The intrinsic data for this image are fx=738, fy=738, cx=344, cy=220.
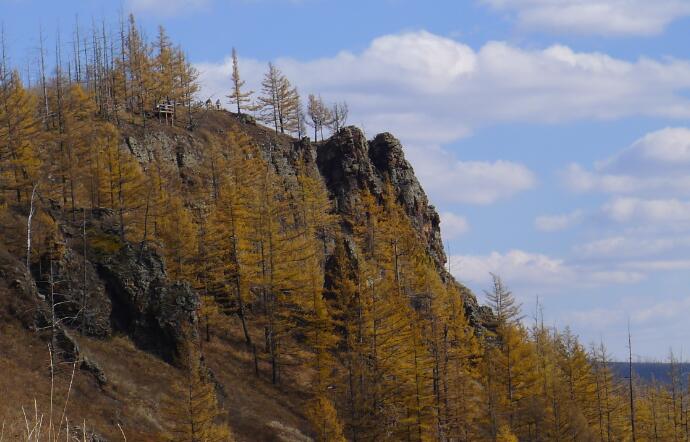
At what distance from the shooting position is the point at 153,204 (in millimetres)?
55938

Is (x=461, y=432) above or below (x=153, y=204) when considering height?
below

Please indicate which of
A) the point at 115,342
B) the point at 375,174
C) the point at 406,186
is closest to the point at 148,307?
the point at 115,342

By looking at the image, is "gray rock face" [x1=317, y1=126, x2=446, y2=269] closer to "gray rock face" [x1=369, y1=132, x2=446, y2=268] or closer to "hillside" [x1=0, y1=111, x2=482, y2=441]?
"gray rock face" [x1=369, y1=132, x2=446, y2=268]

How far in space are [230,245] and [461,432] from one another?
Answer: 21.6m

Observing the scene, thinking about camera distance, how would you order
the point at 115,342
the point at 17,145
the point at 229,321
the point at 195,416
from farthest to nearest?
the point at 229,321 → the point at 17,145 → the point at 115,342 → the point at 195,416

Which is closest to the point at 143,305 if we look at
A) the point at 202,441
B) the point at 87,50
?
the point at 202,441

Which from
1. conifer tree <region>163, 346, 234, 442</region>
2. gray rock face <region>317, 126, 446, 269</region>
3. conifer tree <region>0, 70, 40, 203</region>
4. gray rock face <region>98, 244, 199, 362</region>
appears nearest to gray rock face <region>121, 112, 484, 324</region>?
gray rock face <region>317, 126, 446, 269</region>

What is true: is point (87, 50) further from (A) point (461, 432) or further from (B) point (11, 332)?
(A) point (461, 432)

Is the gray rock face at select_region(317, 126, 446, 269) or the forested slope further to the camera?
the gray rock face at select_region(317, 126, 446, 269)

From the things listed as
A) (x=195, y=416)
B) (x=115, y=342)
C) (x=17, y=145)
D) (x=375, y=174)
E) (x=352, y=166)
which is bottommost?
(x=195, y=416)

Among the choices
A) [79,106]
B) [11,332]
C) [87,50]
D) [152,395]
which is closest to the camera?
[11,332]

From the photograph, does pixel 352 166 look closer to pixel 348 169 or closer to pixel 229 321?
pixel 348 169

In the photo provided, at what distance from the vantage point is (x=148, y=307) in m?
46.7

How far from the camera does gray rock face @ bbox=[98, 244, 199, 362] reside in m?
46.2
